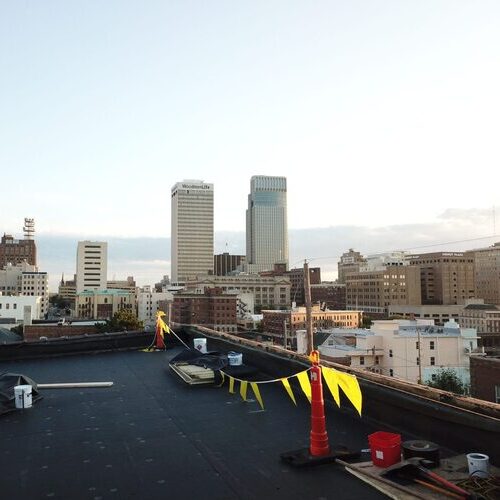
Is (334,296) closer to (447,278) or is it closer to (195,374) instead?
(447,278)

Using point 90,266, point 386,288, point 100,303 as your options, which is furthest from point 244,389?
point 90,266

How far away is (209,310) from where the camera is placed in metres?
137

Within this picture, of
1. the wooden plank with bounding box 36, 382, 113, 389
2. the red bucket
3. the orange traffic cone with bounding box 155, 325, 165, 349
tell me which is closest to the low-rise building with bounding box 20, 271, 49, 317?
the orange traffic cone with bounding box 155, 325, 165, 349

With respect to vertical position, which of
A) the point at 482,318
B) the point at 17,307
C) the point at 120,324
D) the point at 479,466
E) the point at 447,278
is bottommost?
the point at 482,318

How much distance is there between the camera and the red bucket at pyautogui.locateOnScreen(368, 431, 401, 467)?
6289 mm

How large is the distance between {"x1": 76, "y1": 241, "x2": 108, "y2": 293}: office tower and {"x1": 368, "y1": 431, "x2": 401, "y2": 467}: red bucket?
19958 centimetres

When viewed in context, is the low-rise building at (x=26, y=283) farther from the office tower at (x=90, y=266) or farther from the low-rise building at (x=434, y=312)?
the low-rise building at (x=434, y=312)

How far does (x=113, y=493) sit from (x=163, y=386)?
6892 mm

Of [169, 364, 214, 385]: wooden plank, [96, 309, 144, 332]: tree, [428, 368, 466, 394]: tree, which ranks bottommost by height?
[428, 368, 466, 394]: tree

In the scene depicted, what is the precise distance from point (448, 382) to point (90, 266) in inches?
6684

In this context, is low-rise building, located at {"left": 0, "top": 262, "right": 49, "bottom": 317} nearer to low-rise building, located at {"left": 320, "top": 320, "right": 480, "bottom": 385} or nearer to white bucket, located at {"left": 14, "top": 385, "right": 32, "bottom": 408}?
low-rise building, located at {"left": 320, "top": 320, "right": 480, "bottom": 385}

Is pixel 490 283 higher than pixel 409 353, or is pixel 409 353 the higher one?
pixel 490 283

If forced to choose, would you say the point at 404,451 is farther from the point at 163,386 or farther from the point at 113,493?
the point at 163,386

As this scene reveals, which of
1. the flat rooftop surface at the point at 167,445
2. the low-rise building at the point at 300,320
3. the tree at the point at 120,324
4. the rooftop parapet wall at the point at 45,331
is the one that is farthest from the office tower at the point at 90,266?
the flat rooftop surface at the point at 167,445
